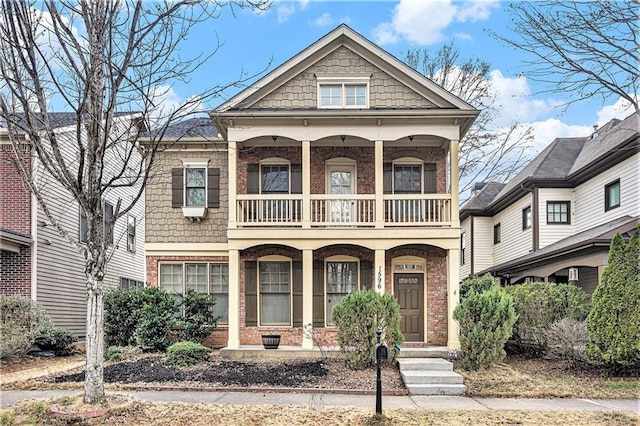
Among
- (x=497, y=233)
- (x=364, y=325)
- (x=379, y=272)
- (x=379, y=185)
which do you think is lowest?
(x=364, y=325)

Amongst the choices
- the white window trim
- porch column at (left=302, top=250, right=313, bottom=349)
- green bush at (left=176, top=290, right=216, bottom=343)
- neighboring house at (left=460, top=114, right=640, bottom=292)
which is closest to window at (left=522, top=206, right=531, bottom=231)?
neighboring house at (left=460, top=114, right=640, bottom=292)

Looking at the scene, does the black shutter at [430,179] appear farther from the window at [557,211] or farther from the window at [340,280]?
the window at [557,211]

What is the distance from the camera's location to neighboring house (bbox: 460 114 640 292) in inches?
607

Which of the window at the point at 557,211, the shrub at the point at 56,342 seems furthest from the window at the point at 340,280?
the window at the point at 557,211

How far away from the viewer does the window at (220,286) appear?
15602 millimetres

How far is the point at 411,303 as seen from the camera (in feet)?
50.1

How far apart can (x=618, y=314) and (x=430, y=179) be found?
6.28 meters

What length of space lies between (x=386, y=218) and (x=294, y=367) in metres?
5.06

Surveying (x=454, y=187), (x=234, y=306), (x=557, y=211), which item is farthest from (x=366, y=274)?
(x=557, y=211)

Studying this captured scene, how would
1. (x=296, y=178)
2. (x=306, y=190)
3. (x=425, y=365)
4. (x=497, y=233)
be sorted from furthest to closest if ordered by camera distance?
(x=497, y=233), (x=296, y=178), (x=306, y=190), (x=425, y=365)

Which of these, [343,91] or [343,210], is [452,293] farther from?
[343,91]

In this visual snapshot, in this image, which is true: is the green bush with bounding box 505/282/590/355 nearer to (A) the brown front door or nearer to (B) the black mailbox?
(A) the brown front door

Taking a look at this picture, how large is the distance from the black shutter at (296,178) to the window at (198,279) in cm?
293

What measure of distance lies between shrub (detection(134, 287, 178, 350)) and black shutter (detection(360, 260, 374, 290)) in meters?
5.06
